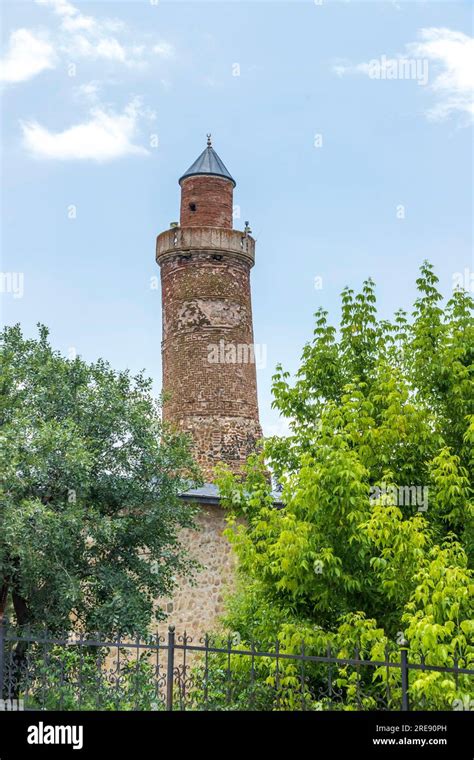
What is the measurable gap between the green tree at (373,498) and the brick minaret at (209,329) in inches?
472

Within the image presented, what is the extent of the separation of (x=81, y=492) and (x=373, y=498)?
5.19 m

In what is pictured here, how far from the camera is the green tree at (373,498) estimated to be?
1011 centimetres

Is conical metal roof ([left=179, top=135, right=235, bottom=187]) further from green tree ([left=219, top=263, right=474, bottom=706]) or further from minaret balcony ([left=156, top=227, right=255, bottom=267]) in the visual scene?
green tree ([left=219, top=263, right=474, bottom=706])

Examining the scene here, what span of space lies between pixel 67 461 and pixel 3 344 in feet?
9.57

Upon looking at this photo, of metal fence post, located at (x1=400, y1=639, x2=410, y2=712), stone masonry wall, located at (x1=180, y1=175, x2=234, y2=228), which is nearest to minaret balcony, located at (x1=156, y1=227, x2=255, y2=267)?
stone masonry wall, located at (x1=180, y1=175, x2=234, y2=228)

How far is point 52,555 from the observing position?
1382 cm

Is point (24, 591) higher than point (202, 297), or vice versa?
point (202, 297)

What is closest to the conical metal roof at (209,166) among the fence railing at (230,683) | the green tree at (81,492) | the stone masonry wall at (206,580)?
the stone masonry wall at (206,580)

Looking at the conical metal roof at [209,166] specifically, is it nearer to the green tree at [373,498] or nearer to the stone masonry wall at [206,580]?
the stone masonry wall at [206,580]

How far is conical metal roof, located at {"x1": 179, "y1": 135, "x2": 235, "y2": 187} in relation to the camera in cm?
2931
